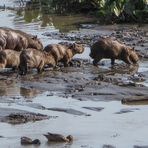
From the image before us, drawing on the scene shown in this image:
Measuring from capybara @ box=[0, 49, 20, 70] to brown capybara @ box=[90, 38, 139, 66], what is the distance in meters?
2.31

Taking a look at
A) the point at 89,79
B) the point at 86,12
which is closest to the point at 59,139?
A: the point at 89,79

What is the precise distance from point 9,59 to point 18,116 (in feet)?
14.8

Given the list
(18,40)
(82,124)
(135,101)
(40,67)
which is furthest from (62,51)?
(82,124)

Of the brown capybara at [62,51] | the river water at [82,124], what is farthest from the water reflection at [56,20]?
the river water at [82,124]

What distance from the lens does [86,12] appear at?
30328 mm

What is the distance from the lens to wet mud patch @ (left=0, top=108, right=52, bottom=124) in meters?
11.4

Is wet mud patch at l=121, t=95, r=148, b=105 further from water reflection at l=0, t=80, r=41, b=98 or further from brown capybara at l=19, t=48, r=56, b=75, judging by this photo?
brown capybara at l=19, t=48, r=56, b=75

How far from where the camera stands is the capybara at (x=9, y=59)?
15.8 meters

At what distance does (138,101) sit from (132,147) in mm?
3196

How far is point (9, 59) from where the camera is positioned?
52.2 ft

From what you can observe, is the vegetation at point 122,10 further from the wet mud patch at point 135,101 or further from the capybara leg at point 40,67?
the wet mud patch at point 135,101

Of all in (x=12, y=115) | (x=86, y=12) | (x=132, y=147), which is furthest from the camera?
(x=86, y=12)

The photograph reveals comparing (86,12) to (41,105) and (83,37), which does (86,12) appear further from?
(41,105)

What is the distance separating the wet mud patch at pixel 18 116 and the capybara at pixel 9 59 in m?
3.89
